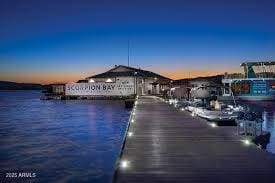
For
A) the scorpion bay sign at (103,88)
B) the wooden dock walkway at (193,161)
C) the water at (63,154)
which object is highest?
the scorpion bay sign at (103,88)

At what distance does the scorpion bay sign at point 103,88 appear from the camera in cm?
8112

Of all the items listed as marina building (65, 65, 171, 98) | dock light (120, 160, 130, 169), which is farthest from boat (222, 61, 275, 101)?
dock light (120, 160, 130, 169)

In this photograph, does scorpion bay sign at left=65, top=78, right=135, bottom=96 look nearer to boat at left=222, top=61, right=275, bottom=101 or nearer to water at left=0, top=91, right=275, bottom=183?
boat at left=222, top=61, right=275, bottom=101

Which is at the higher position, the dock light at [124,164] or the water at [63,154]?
the dock light at [124,164]

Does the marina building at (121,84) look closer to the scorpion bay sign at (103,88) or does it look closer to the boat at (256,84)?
the scorpion bay sign at (103,88)

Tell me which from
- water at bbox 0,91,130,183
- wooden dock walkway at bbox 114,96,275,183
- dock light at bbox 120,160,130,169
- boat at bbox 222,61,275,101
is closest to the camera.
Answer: wooden dock walkway at bbox 114,96,275,183

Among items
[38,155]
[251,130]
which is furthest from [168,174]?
[251,130]

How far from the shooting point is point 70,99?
91.9 metres

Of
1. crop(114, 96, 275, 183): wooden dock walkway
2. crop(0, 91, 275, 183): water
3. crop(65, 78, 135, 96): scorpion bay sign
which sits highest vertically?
crop(65, 78, 135, 96): scorpion bay sign

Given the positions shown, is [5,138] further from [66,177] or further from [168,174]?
[168,174]

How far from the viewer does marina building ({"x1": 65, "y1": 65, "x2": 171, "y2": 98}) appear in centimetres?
8025

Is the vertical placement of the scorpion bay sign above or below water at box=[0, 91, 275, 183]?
above

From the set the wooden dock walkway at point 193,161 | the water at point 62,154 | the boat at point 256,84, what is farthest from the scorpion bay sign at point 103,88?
the wooden dock walkway at point 193,161

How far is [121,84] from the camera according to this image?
81.8 metres
